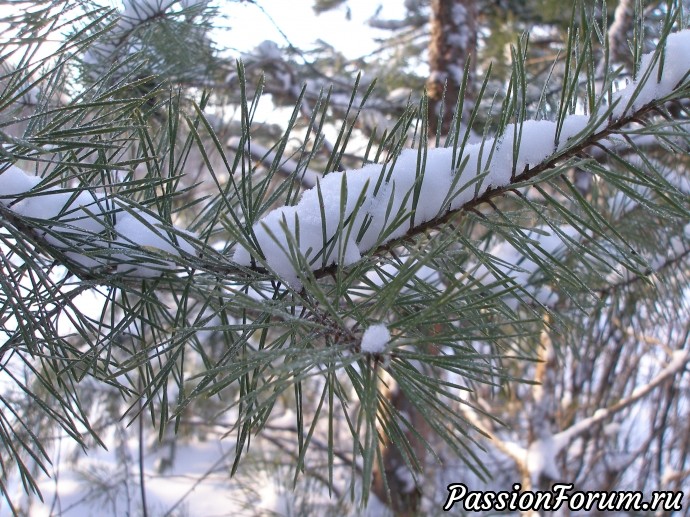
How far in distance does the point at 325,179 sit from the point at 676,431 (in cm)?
345

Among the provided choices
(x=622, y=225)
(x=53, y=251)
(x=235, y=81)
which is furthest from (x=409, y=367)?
(x=235, y=81)

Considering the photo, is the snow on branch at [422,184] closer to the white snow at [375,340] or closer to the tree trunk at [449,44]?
the white snow at [375,340]

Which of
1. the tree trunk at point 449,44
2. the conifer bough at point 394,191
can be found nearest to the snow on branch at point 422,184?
the conifer bough at point 394,191

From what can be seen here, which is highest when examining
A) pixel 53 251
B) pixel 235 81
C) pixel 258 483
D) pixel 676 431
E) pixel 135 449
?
Answer: pixel 235 81

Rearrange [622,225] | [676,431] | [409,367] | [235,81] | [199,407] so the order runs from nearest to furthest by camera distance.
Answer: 1. [409,367]
2. [622,225]
3. [235,81]
4. [199,407]
5. [676,431]

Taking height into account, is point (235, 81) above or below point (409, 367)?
above

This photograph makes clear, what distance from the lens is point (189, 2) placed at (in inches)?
34.4

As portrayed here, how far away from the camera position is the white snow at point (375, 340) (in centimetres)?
24

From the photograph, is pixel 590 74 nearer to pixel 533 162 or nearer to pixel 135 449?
pixel 533 162

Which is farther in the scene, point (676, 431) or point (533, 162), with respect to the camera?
point (676, 431)

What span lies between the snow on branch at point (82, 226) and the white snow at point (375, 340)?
13 cm

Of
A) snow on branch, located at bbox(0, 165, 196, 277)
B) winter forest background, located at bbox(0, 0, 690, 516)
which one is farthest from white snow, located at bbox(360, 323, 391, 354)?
snow on branch, located at bbox(0, 165, 196, 277)

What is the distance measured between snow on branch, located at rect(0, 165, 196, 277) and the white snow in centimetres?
13

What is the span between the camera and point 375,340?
24 cm
